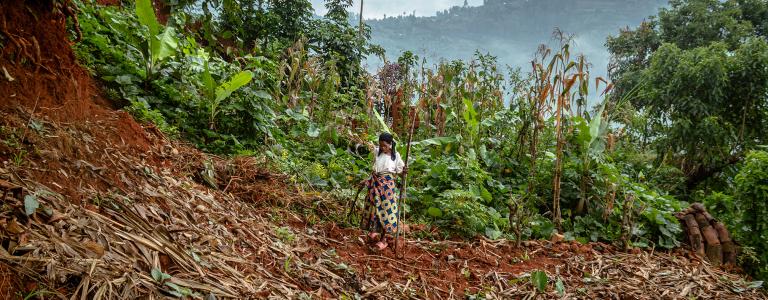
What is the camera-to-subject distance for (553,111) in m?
5.93

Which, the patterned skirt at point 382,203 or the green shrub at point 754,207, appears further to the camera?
the green shrub at point 754,207

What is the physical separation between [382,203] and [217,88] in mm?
2423

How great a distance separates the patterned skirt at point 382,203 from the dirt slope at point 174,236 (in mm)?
247

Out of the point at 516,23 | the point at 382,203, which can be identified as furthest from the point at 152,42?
the point at 516,23

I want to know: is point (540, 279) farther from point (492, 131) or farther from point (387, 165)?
point (492, 131)

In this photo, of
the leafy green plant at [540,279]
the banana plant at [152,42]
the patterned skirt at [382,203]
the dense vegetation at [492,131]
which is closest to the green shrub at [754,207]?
the dense vegetation at [492,131]

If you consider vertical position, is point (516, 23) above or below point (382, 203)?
above

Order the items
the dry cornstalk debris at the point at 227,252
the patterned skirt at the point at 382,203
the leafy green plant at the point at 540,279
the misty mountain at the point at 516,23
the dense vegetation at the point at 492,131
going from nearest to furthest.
→ the dry cornstalk debris at the point at 227,252
the leafy green plant at the point at 540,279
the patterned skirt at the point at 382,203
the dense vegetation at the point at 492,131
the misty mountain at the point at 516,23

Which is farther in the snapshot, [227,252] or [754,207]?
[754,207]

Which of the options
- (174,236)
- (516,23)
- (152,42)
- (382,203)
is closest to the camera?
(174,236)

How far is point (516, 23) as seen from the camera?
137m

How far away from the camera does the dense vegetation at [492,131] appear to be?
480cm

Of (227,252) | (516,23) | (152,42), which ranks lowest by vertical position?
(227,252)

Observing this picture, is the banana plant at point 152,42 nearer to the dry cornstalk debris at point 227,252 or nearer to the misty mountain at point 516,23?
Answer: the dry cornstalk debris at point 227,252
